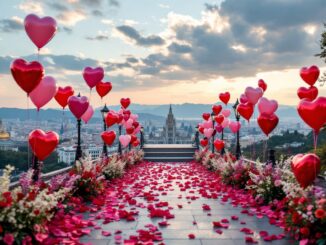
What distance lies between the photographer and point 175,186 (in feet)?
45.0

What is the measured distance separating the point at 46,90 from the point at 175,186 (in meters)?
6.65

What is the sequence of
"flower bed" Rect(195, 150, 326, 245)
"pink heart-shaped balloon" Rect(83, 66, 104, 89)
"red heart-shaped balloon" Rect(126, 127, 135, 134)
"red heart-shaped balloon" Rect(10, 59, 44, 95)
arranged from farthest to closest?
"red heart-shaped balloon" Rect(126, 127, 135, 134), "pink heart-shaped balloon" Rect(83, 66, 104, 89), "red heart-shaped balloon" Rect(10, 59, 44, 95), "flower bed" Rect(195, 150, 326, 245)

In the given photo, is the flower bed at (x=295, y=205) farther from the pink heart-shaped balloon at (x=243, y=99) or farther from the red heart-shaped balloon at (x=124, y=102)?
the red heart-shaped balloon at (x=124, y=102)

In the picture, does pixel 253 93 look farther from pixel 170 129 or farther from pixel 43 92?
pixel 170 129

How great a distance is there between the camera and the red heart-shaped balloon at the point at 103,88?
51.5 ft

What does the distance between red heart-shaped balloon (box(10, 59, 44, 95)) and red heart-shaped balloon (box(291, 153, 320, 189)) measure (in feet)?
19.2

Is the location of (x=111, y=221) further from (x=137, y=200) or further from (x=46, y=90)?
(x=46, y=90)

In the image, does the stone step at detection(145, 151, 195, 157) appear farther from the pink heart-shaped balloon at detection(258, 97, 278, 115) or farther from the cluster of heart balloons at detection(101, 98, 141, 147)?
the pink heart-shaped balloon at detection(258, 97, 278, 115)

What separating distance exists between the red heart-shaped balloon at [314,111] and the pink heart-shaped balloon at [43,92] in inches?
243

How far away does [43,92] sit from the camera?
9.21m

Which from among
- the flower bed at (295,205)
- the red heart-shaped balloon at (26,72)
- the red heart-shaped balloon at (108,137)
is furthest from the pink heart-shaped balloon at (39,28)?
the red heart-shaped balloon at (108,137)

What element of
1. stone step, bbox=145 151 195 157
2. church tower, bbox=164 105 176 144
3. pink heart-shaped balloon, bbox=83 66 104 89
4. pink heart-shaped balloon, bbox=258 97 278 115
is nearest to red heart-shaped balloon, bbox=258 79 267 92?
pink heart-shaped balloon, bbox=258 97 278 115

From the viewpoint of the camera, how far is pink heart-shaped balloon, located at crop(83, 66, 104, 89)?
13172mm

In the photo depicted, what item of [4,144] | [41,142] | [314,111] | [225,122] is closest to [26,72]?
[41,142]
